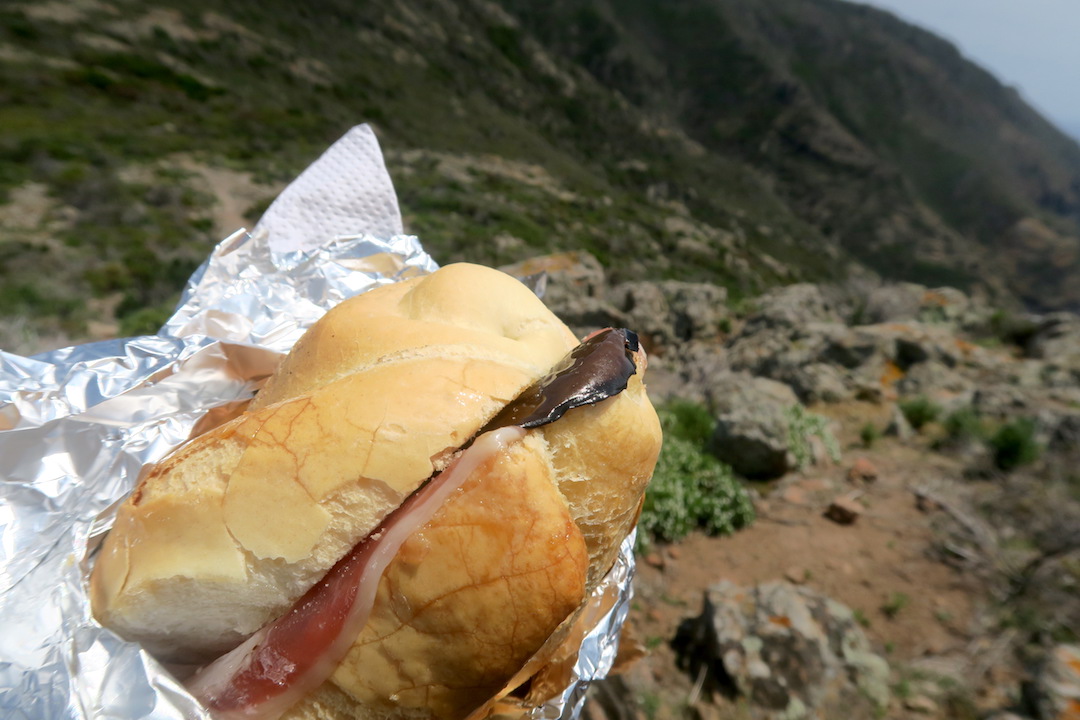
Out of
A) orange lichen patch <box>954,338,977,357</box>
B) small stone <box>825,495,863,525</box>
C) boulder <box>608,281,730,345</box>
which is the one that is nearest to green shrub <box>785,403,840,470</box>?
small stone <box>825,495,863,525</box>

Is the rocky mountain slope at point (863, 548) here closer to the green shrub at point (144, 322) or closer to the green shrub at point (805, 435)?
the green shrub at point (805, 435)

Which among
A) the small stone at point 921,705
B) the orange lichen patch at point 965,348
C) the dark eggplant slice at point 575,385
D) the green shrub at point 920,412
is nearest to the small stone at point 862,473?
the green shrub at point 920,412

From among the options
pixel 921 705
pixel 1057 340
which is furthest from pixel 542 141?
pixel 921 705

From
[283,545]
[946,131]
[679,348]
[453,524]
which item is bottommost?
[679,348]

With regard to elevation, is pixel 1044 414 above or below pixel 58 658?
above

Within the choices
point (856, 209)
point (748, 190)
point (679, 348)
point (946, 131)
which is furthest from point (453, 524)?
point (946, 131)

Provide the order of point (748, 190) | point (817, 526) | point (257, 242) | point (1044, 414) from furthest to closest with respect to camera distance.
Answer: point (748, 190) → point (1044, 414) → point (817, 526) → point (257, 242)

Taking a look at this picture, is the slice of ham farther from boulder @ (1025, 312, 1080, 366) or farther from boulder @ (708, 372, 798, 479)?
boulder @ (1025, 312, 1080, 366)

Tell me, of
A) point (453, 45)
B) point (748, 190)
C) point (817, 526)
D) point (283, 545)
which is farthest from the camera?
point (748, 190)

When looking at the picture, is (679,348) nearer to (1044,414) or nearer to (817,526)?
(1044,414)
